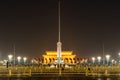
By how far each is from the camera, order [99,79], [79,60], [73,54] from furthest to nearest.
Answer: [73,54] < [79,60] < [99,79]

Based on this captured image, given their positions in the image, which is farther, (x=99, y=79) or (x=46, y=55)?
(x=46, y=55)

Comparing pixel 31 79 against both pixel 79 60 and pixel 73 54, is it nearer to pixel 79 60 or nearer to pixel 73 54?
pixel 79 60

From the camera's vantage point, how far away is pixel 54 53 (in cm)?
16438

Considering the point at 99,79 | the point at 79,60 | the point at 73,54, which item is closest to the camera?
the point at 99,79

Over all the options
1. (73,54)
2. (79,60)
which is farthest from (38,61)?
(73,54)

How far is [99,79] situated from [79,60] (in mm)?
64436

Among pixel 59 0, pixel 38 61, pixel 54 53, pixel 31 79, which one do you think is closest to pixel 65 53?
pixel 54 53

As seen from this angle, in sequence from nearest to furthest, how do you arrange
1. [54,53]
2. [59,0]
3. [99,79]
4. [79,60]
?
[99,79] < [59,0] < [79,60] < [54,53]

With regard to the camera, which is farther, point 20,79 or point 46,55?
point 46,55

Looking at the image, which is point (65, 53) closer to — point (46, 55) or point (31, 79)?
point (46, 55)

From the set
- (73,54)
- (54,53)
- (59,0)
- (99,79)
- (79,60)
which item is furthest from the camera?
(73,54)

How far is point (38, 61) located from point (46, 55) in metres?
60.7

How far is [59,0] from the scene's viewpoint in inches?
3346

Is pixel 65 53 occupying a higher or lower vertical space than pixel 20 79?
higher
